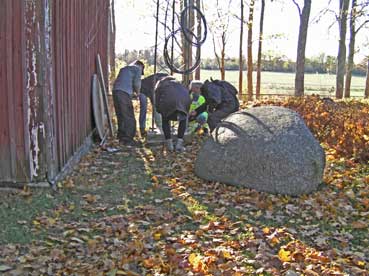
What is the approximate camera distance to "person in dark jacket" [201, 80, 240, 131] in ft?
34.1

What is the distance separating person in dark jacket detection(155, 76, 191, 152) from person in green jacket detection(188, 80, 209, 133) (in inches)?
30.0

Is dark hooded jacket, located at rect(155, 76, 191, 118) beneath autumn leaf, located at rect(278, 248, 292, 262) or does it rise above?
above

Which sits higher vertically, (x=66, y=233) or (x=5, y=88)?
(x=5, y=88)

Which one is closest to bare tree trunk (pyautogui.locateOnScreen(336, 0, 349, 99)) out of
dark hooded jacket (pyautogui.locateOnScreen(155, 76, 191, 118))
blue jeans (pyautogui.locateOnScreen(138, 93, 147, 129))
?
blue jeans (pyautogui.locateOnScreen(138, 93, 147, 129))

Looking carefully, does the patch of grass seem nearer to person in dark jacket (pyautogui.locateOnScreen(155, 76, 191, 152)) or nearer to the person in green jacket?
person in dark jacket (pyautogui.locateOnScreen(155, 76, 191, 152))

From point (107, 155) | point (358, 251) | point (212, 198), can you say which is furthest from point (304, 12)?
point (358, 251)

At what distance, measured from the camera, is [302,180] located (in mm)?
6914

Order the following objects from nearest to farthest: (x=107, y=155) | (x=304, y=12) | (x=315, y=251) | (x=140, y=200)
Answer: (x=315, y=251), (x=140, y=200), (x=107, y=155), (x=304, y=12)

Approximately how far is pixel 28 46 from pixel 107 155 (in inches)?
138

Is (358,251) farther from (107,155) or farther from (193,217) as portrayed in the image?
(107,155)

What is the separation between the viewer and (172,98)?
924cm

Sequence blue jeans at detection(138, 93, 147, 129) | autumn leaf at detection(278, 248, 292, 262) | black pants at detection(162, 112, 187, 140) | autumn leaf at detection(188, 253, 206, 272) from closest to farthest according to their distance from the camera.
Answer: autumn leaf at detection(188, 253, 206, 272) < autumn leaf at detection(278, 248, 292, 262) < black pants at detection(162, 112, 187, 140) < blue jeans at detection(138, 93, 147, 129)

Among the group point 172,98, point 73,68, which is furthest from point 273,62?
point 73,68

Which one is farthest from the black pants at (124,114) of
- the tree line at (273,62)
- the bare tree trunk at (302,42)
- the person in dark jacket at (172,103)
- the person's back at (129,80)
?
the tree line at (273,62)
